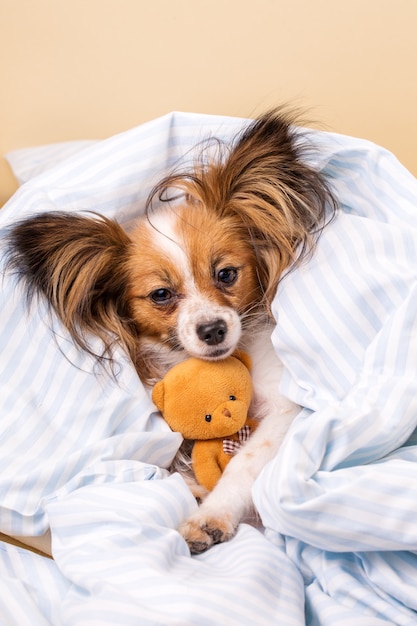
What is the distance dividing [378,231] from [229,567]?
3.32ft

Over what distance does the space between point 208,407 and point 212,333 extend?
0.72 feet

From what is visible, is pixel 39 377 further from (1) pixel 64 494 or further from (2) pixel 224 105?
(2) pixel 224 105

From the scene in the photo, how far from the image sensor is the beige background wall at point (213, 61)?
8.77 feet

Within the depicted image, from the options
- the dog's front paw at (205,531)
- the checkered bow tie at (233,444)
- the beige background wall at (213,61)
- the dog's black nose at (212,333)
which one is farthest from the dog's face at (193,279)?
the beige background wall at (213,61)

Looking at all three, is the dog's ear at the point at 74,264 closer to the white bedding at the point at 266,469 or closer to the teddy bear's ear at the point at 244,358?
the white bedding at the point at 266,469

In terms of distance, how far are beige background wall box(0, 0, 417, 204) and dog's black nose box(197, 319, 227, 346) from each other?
1196 millimetres

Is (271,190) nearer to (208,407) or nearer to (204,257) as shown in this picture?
(204,257)

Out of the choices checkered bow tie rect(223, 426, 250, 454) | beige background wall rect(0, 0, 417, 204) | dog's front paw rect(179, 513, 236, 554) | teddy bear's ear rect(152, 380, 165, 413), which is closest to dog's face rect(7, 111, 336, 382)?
teddy bear's ear rect(152, 380, 165, 413)

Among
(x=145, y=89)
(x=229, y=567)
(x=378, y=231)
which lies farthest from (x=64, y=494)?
(x=145, y=89)

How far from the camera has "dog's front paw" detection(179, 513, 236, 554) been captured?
175 centimetres

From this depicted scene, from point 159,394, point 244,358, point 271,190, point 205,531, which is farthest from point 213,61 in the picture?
point 205,531

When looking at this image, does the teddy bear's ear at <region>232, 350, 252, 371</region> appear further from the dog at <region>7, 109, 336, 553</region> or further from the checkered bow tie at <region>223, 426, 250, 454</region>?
the checkered bow tie at <region>223, 426, 250, 454</region>

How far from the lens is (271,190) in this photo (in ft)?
6.88

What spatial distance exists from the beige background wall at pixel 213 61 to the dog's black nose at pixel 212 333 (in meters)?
1.20
